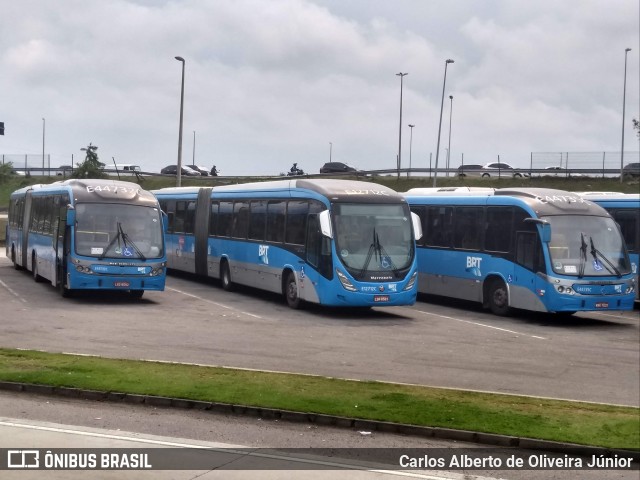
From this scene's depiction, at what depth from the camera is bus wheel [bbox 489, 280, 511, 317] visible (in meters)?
28.0

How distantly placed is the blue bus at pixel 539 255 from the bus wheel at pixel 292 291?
4525 mm

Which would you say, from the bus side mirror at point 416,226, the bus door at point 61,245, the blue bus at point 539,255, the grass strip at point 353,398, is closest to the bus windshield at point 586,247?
the blue bus at point 539,255

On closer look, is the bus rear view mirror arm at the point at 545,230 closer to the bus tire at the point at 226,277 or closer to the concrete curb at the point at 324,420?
the bus tire at the point at 226,277

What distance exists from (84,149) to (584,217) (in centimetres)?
5064

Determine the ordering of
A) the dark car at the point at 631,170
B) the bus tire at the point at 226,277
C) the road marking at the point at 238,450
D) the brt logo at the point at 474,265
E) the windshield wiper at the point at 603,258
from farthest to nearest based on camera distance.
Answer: the dark car at the point at 631,170 < the bus tire at the point at 226,277 < the brt logo at the point at 474,265 < the windshield wiper at the point at 603,258 < the road marking at the point at 238,450

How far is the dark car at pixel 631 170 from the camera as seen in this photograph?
65.3m

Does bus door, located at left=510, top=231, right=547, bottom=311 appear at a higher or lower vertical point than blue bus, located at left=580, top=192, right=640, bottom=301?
lower

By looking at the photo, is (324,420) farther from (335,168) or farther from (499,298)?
(335,168)

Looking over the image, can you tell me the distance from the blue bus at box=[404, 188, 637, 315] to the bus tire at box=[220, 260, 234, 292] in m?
6.91

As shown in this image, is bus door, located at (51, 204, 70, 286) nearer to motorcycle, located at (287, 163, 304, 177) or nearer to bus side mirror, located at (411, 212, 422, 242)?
bus side mirror, located at (411, 212, 422, 242)

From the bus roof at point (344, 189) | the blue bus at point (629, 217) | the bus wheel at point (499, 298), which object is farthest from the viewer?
the blue bus at point (629, 217)

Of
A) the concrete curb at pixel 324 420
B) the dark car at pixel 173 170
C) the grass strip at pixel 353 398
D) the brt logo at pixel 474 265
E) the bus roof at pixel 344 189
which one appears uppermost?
the dark car at pixel 173 170

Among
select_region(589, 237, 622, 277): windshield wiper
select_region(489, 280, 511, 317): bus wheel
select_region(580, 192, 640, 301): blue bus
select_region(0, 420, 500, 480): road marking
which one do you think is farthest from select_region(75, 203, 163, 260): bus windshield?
select_region(0, 420, 500, 480): road marking

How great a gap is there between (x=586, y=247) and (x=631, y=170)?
132 feet
